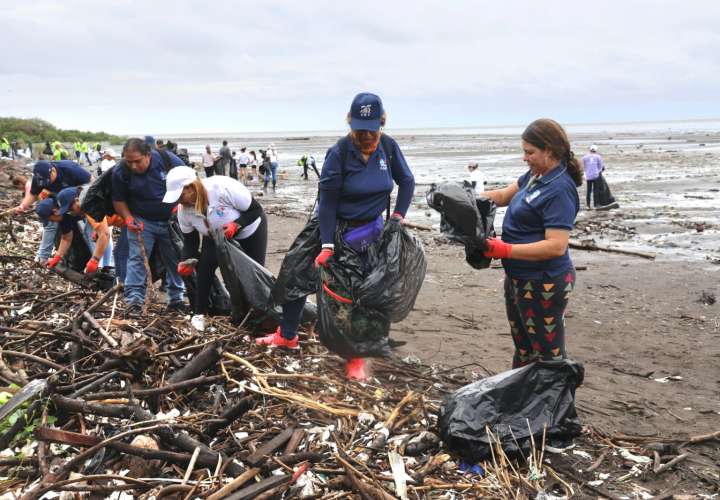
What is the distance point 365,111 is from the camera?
357 cm

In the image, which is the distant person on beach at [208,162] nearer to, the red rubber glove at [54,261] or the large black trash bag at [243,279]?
the red rubber glove at [54,261]

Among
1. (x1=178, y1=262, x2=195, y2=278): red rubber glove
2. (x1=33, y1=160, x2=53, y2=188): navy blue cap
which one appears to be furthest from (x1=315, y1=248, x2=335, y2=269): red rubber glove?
(x1=33, y1=160, x2=53, y2=188): navy blue cap

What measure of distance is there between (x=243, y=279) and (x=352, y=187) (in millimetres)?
1315

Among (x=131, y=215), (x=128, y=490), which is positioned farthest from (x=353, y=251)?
(x=131, y=215)

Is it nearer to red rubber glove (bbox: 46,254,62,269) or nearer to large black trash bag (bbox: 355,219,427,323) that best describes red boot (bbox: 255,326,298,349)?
large black trash bag (bbox: 355,219,427,323)

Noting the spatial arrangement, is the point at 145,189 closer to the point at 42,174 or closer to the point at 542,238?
the point at 42,174

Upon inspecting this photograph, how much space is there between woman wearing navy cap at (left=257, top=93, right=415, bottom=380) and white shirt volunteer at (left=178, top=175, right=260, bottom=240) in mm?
784

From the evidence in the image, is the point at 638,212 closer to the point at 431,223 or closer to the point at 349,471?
Result: the point at 431,223

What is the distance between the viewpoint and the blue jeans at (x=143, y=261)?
18.5 feet

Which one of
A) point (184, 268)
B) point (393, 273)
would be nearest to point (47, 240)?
point (184, 268)

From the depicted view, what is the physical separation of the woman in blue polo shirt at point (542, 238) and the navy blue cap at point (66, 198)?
473 cm

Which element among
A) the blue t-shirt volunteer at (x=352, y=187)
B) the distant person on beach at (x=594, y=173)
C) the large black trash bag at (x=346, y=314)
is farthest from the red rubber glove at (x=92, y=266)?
the distant person on beach at (x=594, y=173)

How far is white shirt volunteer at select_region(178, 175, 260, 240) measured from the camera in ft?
15.1

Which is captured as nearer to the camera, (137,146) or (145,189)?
(137,146)
